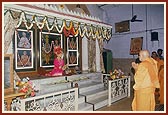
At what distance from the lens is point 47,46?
20.5 feet

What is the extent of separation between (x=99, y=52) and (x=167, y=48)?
4263 mm

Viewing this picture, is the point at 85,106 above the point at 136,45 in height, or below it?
below

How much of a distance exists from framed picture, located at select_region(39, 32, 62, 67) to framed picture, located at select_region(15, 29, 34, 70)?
0.37 metres

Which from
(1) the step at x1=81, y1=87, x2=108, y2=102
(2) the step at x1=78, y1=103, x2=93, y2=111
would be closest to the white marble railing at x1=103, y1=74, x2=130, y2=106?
(1) the step at x1=81, y1=87, x2=108, y2=102

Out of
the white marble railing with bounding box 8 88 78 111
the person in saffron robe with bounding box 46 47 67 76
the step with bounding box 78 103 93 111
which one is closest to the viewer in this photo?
the white marble railing with bounding box 8 88 78 111

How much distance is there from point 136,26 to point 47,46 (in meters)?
4.68

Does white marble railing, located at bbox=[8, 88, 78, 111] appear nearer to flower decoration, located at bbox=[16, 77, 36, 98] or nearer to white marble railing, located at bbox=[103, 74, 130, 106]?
flower decoration, located at bbox=[16, 77, 36, 98]

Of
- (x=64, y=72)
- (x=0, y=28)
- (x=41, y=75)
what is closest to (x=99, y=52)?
(x=64, y=72)

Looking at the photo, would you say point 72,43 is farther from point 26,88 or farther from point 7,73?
point 7,73

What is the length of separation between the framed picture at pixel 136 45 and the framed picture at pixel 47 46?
13.0ft

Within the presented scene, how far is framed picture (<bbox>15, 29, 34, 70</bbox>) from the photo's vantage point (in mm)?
5473

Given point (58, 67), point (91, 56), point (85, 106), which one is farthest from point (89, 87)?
point (91, 56)

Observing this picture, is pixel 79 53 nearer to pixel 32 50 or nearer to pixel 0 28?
pixel 32 50

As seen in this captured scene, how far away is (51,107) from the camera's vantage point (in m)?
3.51
